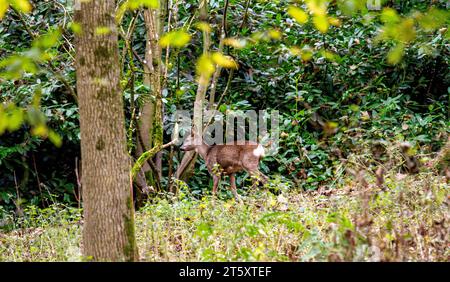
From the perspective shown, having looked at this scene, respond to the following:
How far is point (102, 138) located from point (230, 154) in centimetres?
533

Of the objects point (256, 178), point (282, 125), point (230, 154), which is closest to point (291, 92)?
point (282, 125)

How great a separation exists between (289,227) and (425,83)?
6.78 m

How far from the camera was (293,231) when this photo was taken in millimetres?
5102

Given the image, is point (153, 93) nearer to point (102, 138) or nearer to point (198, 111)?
point (198, 111)

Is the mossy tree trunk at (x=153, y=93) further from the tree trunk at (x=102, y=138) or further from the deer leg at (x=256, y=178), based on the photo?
the tree trunk at (x=102, y=138)

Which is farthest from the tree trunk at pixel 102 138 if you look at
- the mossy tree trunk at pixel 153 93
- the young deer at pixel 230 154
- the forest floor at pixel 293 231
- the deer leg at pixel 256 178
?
the young deer at pixel 230 154

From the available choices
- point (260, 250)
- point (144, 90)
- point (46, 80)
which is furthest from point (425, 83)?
point (260, 250)

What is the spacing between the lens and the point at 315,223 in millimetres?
4867

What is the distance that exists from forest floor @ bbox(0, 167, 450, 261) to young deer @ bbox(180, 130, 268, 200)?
2.63 meters

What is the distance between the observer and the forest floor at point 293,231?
368 centimetres

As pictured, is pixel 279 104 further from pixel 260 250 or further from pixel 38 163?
pixel 260 250

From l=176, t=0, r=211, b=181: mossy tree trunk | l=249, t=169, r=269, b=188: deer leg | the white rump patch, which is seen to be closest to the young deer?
the white rump patch

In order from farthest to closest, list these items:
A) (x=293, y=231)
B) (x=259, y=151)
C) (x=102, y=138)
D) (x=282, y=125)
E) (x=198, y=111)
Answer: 1. (x=282, y=125)
2. (x=259, y=151)
3. (x=198, y=111)
4. (x=293, y=231)
5. (x=102, y=138)

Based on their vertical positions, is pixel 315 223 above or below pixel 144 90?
below
